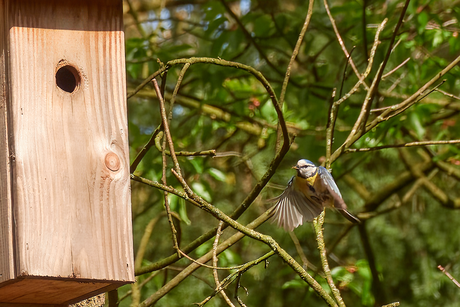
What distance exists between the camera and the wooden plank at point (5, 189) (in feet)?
5.38

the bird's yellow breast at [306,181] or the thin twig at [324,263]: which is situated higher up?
the bird's yellow breast at [306,181]

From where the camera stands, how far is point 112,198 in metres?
1.80

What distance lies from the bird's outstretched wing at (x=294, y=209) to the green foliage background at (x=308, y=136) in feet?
1.32

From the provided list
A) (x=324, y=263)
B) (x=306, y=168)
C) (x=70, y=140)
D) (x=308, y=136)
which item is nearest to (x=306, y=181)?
(x=306, y=168)

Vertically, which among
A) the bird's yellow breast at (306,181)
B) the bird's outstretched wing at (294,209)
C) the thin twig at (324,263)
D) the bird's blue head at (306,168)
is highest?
the bird's blue head at (306,168)

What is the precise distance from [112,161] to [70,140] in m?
0.14

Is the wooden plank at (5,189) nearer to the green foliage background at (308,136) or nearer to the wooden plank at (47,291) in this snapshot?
the wooden plank at (47,291)

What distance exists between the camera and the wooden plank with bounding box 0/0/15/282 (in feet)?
5.38

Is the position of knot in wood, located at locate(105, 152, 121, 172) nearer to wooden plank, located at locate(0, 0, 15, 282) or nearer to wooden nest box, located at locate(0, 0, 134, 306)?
wooden nest box, located at locate(0, 0, 134, 306)

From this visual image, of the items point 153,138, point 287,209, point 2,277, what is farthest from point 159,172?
point 2,277

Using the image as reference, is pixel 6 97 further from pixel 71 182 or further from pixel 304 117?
pixel 304 117

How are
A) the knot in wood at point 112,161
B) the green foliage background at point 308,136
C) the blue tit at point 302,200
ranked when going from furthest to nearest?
the green foliage background at point 308,136, the blue tit at point 302,200, the knot in wood at point 112,161

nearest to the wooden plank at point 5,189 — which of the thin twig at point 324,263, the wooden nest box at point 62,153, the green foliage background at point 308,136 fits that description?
the wooden nest box at point 62,153

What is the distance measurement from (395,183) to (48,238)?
255cm
